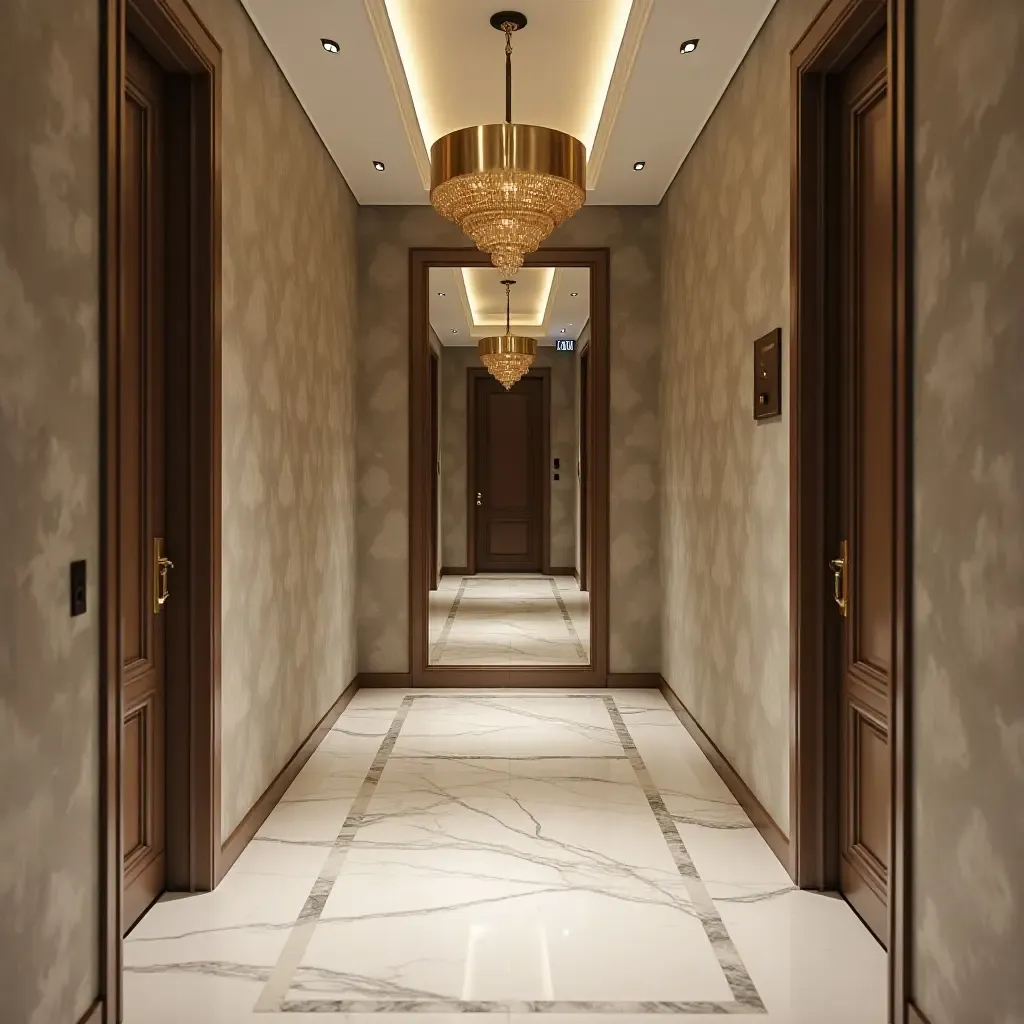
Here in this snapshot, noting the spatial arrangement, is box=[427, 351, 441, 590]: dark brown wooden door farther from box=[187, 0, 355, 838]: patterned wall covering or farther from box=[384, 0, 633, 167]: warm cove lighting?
box=[384, 0, 633, 167]: warm cove lighting

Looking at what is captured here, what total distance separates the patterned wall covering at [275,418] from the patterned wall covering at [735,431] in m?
1.76

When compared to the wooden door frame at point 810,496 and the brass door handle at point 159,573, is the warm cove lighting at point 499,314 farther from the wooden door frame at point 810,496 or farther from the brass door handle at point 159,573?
the brass door handle at point 159,573

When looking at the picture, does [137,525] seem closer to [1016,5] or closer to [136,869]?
[136,869]

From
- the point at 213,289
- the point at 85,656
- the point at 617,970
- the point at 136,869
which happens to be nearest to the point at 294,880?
the point at 136,869

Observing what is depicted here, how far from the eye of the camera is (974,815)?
5.78 ft

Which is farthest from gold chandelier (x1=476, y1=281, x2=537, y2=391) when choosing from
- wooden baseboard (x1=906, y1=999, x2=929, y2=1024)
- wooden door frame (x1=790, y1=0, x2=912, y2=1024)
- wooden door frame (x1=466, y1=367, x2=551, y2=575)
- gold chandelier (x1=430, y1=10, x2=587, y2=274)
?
wooden baseboard (x1=906, y1=999, x2=929, y2=1024)

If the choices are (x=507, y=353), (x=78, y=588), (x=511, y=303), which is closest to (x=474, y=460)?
(x=511, y=303)

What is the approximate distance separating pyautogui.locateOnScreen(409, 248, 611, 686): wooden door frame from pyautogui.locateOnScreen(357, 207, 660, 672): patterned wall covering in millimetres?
45

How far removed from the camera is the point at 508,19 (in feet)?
12.0

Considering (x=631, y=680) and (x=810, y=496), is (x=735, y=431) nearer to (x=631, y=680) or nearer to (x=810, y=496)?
(x=810, y=496)

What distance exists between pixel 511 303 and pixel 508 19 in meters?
6.56

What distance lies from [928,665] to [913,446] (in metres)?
0.46

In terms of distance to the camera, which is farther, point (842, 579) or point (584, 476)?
point (584, 476)

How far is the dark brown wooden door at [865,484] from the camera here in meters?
2.59
